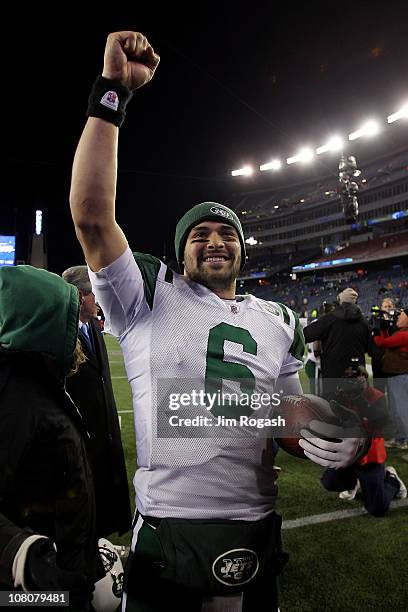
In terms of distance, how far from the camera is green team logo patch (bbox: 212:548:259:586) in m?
1.29

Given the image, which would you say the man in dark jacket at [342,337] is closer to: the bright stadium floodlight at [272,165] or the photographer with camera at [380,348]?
the photographer with camera at [380,348]

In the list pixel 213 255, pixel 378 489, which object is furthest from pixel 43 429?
pixel 378 489

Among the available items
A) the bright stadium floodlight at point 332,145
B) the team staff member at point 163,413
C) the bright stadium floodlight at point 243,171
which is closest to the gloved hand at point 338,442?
the team staff member at point 163,413

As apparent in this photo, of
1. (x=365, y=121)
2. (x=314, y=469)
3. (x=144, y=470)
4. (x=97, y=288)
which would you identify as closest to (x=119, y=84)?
(x=97, y=288)

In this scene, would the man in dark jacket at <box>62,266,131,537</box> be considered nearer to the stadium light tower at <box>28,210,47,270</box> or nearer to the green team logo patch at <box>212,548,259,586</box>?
the green team logo patch at <box>212,548,259,586</box>

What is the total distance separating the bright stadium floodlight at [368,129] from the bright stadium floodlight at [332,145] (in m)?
1.37

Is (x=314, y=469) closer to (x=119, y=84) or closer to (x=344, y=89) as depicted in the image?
(x=119, y=84)

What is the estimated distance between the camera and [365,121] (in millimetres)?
38312

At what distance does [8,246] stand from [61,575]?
937 inches

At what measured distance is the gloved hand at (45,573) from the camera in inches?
42.8

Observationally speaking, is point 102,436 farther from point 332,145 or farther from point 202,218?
point 332,145

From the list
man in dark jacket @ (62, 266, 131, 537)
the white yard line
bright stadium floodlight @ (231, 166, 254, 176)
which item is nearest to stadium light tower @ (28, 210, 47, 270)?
man in dark jacket @ (62, 266, 131, 537)

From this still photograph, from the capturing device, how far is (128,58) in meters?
1.42

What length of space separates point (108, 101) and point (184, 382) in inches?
37.8
